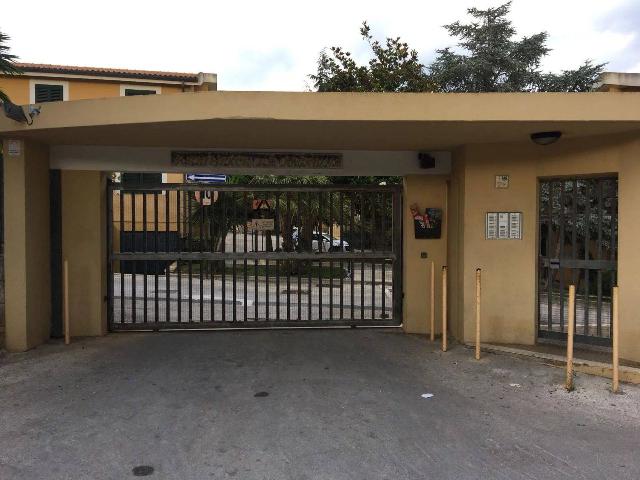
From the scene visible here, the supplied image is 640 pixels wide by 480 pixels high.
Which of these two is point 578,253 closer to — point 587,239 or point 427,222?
point 587,239

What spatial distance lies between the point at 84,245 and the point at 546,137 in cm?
602

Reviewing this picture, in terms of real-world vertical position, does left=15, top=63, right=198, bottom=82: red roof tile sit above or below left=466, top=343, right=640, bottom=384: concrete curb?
above

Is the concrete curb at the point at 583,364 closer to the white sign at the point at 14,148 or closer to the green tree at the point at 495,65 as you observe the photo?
the white sign at the point at 14,148

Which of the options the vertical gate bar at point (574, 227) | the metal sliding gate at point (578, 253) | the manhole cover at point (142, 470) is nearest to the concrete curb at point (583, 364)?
the metal sliding gate at point (578, 253)

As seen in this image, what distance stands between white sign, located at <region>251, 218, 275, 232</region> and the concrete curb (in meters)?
3.33

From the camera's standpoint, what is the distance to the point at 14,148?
244 inches

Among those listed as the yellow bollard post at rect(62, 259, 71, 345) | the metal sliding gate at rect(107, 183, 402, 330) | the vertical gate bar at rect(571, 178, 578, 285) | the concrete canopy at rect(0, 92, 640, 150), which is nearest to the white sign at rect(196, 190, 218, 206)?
the metal sliding gate at rect(107, 183, 402, 330)

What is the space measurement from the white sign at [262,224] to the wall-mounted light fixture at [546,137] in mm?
3646

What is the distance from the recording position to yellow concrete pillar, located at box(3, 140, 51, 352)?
20.3 ft

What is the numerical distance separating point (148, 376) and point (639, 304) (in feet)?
17.1

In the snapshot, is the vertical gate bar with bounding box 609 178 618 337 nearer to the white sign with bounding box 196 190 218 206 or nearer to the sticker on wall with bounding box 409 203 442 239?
the sticker on wall with bounding box 409 203 442 239

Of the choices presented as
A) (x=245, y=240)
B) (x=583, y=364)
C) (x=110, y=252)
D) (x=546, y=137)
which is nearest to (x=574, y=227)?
(x=546, y=137)

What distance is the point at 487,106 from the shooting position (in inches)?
204

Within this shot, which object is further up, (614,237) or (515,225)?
(515,225)
